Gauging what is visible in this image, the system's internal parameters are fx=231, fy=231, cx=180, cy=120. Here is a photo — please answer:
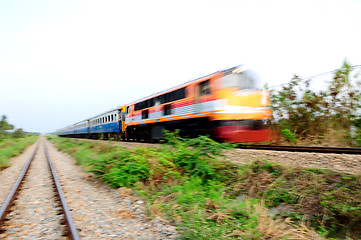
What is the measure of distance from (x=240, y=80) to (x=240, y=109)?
1.28m

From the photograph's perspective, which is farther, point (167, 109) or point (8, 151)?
point (8, 151)

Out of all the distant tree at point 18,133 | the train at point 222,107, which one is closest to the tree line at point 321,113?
the train at point 222,107

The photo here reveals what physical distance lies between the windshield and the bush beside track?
311cm

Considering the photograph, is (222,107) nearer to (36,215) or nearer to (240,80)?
(240,80)

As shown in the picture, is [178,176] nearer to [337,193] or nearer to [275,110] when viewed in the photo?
[337,193]

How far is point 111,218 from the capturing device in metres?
A: 3.89

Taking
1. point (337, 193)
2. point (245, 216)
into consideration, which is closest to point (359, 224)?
point (337, 193)

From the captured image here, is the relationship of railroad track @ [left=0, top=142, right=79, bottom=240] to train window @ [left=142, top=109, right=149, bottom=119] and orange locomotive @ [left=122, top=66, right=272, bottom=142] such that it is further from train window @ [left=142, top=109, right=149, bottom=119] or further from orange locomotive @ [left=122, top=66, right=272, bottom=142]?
train window @ [left=142, top=109, right=149, bottom=119]

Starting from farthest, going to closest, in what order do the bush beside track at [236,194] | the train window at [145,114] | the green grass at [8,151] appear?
the train window at [145,114] → the green grass at [8,151] → the bush beside track at [236,194]

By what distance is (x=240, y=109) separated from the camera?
8375mm

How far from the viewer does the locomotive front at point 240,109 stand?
26.2ft

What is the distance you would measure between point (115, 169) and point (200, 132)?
3730 millimetres

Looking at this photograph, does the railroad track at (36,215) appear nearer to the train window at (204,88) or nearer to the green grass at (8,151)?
the train window at (204,88)

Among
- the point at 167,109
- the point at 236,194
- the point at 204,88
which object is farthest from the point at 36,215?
the point at 167,109
